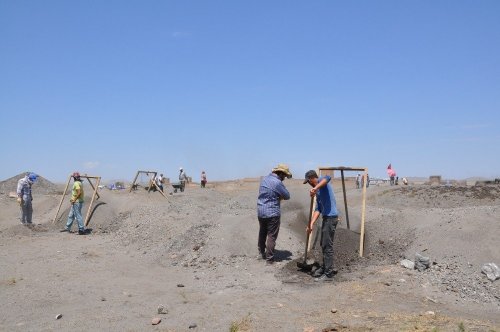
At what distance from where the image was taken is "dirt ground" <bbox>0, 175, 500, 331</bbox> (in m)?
5.63

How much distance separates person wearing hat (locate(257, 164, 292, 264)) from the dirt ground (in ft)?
1.07

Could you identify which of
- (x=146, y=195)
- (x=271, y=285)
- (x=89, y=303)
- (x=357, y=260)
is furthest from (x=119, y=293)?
(x=146, y=195)

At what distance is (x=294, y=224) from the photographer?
11023mm

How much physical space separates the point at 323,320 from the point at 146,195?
45.6 feet

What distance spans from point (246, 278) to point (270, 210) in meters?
1.38

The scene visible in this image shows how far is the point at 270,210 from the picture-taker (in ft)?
28.3

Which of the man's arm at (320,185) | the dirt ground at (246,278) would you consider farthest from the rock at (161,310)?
the man's arm at (320,185)

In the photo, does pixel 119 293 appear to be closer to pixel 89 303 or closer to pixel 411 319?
pixel 89 303

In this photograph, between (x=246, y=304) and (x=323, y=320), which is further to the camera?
(x=246, y=304)

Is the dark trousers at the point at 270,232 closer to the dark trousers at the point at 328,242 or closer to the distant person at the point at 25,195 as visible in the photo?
the dark trousers at the point at 328,242

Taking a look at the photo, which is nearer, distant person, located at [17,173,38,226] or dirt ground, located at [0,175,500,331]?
dirt ground, located at [0,175,500,331]

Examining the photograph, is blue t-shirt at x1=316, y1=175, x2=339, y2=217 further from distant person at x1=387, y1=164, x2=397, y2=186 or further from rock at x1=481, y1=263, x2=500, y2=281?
distant person at x1=387, y1=164, x2=397, y2=186

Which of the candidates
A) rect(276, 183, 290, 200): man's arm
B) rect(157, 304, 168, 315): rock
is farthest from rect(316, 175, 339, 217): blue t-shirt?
rect(157, 304, 168, 315): rock

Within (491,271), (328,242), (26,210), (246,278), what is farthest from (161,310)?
(26,210)
